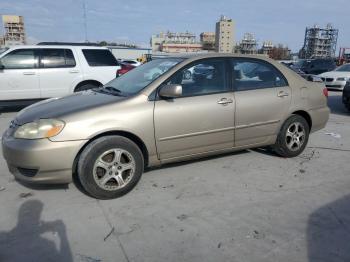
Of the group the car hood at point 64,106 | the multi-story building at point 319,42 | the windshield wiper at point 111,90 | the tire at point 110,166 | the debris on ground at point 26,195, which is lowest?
the debris on ground at point 26,195

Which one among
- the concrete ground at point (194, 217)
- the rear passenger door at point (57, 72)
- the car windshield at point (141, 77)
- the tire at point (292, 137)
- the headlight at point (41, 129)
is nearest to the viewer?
the concrete ground at point (194, 217)

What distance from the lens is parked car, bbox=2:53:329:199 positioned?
11.8 ft

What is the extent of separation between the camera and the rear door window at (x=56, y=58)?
29.5ft

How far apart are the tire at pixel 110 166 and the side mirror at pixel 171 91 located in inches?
→ 26.8

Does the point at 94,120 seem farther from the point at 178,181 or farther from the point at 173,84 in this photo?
the point at 178,181

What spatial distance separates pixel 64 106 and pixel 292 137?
333 cm

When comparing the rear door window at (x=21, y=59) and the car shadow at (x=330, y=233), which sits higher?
the rear door window at (x=21, y=59)

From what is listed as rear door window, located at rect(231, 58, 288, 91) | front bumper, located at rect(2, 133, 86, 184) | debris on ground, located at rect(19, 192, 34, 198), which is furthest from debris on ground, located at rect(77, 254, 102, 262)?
rear door window, located at rect(231, 58, 288, 91)

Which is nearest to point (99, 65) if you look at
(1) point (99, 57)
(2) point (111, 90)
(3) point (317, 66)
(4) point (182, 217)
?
(1) point (99, 57)

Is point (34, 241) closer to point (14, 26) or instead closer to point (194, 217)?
point (194, 217)

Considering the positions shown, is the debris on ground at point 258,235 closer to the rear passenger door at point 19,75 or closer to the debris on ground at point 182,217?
the debris on ground at point 182,217

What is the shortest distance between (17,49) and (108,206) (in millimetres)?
6707

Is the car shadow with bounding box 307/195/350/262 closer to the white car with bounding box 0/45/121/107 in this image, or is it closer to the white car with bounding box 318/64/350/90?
the white car with bounding box 0/45/121/107

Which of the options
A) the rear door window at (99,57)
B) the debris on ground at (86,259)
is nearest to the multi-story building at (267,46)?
the rear door window at (99,57)
